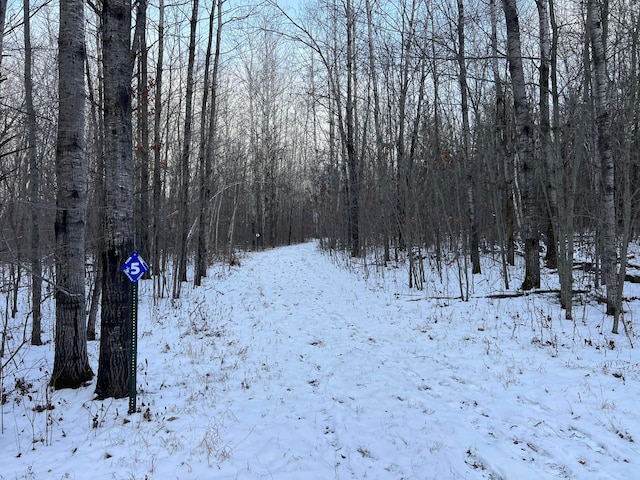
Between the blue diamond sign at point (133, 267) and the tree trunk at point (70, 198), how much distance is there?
3.88 feet

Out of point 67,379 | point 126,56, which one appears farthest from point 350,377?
point 126,56

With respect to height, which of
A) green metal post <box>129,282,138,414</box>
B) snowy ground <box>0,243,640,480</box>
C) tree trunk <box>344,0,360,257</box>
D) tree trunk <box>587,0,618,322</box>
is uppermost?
tree trunk <box>344,0,360,257</box>

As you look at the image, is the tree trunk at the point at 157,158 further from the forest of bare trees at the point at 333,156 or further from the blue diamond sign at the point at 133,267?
the blue diamond sign at the point at 133,267

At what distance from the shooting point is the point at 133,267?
150 inches

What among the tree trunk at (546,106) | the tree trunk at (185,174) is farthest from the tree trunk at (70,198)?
the tree trunk at (546,106)

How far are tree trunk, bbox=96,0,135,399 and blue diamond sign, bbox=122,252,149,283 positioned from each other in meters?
0.40

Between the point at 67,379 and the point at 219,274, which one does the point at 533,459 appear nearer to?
the point at 67,379

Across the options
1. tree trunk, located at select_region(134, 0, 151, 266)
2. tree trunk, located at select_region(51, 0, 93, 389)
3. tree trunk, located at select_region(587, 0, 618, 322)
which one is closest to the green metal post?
tree trunk, located at select_region(51, 0, 93, 389)

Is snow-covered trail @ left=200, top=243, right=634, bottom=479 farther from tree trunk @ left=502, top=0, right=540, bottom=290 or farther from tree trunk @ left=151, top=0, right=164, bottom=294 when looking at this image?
tree trunk @ left=151, top=0, right=164, bottom=294

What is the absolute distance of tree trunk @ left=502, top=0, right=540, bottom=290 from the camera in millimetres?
8219

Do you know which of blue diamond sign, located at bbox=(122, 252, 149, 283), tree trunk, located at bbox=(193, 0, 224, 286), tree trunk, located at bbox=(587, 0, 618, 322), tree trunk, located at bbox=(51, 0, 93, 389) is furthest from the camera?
tree trunk, located at bbox=(193, 0, 224, 286)

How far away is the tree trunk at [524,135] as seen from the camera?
8219 mm

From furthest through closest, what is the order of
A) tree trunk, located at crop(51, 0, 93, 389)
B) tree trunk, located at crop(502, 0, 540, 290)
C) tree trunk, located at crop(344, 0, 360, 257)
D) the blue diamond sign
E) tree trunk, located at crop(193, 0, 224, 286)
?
tree trunk, located at crop(344, 0, 360, 257) < tree trunk, located at crop(193, 0, 224, 286) < tree trunk, located at crop(502, 0, 540, 290) < tree trunk, located at crop(51, 0, 93, 389) < the blue diamond sign

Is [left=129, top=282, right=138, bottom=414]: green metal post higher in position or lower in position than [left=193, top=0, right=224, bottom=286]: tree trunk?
lower
